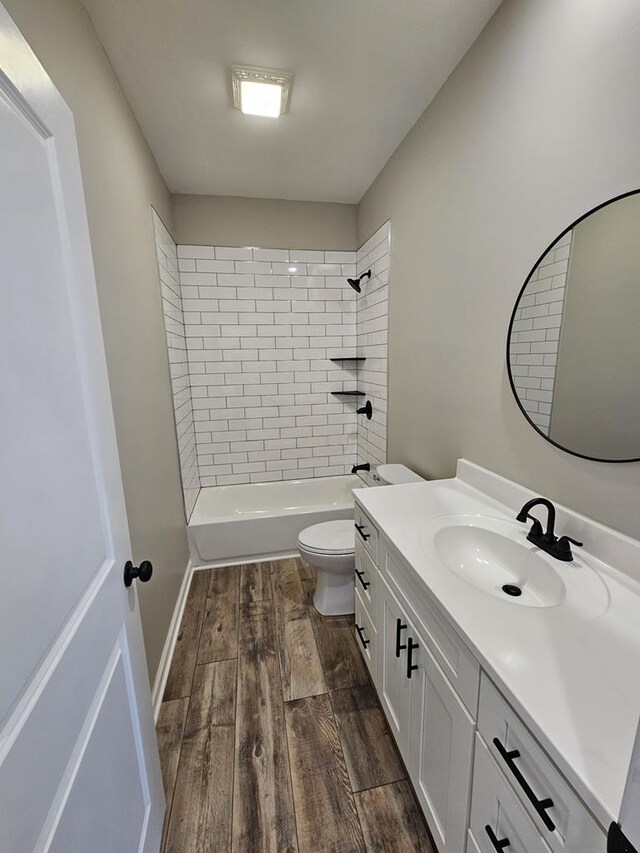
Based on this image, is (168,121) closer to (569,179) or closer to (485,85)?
(485,85)

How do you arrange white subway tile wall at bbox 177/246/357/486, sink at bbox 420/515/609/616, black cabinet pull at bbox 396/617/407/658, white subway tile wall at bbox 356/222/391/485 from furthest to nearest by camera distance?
white subway tile wall at bbox 177/246/357/486
white subway tile wall at bbox 356/222/391/485
black cabinet pull at bbox 396/617/407/658
sink at bbox 420/515/609/616

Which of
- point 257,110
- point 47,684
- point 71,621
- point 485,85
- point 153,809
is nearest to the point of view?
point 47,684

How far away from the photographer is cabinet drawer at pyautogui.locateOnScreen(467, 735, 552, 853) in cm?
63

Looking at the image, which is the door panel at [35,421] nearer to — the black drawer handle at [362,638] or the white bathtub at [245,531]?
the black drawer handle at [362,638]

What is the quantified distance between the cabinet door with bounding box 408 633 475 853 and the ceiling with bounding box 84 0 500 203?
2.08 meters

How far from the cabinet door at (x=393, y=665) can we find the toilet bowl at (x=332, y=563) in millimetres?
518

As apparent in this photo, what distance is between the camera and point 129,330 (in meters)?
1.49

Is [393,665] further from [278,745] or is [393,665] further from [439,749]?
[278,745]

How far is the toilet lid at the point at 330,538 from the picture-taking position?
1855 mm

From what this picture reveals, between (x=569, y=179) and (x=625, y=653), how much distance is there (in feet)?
3.99

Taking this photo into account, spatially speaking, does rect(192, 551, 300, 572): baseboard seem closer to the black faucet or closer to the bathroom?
the bathroom

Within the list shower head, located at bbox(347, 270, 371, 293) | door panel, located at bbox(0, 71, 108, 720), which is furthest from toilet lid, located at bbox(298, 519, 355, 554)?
shower head, located at bbox(347, 270, 371, 293)

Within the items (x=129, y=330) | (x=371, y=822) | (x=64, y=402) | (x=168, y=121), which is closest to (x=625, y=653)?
(x=371, y=822)

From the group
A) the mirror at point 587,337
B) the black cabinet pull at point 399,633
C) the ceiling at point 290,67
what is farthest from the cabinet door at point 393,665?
the ceiling at point 290,67
